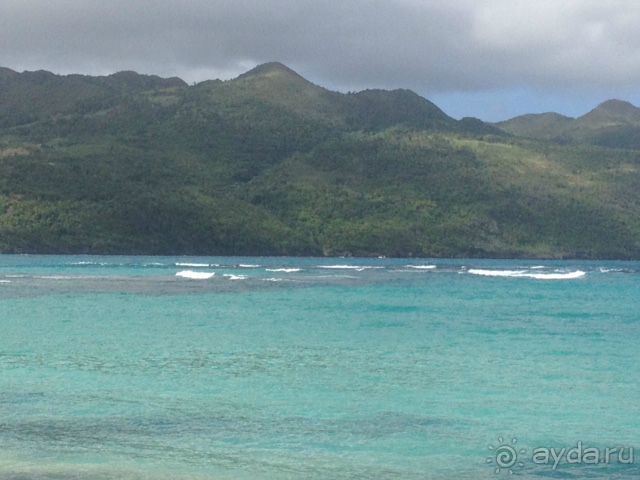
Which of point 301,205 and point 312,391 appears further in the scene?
point 301,205

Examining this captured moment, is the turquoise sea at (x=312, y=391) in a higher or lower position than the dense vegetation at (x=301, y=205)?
lower

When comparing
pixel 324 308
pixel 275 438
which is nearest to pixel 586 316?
pixel 324 308

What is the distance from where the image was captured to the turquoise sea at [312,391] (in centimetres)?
1709

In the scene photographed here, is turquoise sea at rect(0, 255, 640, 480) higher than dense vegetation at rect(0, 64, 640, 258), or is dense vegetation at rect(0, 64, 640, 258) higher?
dense vegetation at rect(0, 64, 640, 258)

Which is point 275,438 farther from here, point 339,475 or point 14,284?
point 14,284

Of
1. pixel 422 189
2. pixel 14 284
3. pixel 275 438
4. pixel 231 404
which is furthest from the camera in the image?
pixel 422 189

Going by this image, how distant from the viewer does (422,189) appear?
182750 mm

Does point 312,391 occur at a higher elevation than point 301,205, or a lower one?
lower

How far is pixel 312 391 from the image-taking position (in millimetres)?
23797

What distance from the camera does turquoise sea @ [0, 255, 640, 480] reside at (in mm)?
17094

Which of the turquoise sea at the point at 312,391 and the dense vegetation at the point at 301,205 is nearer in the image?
the turquoise sea at the point at 312,391

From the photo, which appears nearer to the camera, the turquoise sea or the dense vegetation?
the turquoise sea

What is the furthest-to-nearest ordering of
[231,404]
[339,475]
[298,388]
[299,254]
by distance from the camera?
1. [299,254]
2. [298,388]
3. [231,404]
4. [339,475]

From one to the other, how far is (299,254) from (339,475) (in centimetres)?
13589
